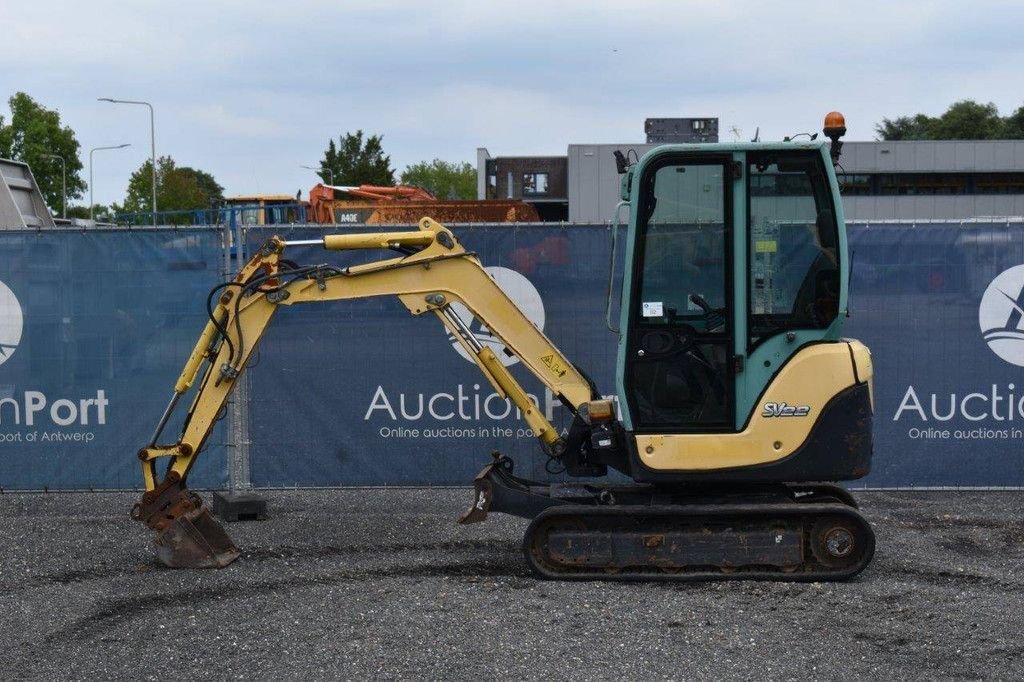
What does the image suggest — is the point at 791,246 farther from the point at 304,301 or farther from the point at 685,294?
the point at 304,301

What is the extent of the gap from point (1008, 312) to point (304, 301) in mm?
6050

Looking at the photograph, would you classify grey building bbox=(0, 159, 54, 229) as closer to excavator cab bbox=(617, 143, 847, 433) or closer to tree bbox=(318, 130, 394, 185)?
excavator cab bbox=(617, 143, 847, 433)

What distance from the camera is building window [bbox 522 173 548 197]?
65.0m

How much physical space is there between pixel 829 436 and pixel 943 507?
9.74 feet

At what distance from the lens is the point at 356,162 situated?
58719 mm

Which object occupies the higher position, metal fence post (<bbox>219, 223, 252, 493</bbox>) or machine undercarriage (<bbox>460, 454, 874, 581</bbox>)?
metal fence post (<bbox>219, 223, 252, 493</bbox>)

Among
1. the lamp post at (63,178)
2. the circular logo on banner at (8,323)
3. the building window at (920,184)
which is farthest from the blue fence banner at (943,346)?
the lamp post at (63,178)

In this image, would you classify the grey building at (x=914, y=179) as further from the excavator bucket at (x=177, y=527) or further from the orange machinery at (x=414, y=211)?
the excavator bucket at (x=177, y=527)

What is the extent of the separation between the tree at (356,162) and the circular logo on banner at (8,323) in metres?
48.0

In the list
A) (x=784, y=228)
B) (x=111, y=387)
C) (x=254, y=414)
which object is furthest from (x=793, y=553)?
(x=111, y=387)

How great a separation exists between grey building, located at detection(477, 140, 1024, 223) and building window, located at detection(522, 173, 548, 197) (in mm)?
7954

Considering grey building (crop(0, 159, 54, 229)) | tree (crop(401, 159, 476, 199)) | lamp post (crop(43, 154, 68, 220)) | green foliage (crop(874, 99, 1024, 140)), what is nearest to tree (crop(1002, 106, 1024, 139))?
green foliage (crop(874, 99, 1024, 140))

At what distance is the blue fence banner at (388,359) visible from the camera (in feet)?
33.9

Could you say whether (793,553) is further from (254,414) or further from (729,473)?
A: (254,414)
